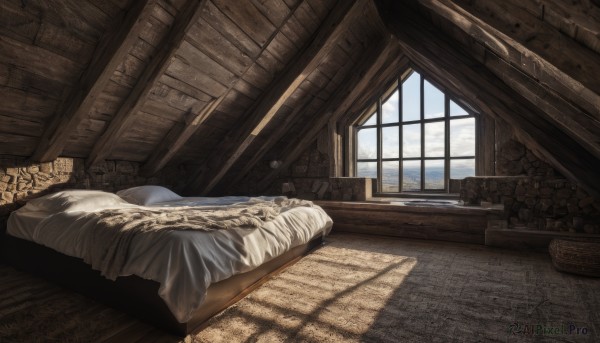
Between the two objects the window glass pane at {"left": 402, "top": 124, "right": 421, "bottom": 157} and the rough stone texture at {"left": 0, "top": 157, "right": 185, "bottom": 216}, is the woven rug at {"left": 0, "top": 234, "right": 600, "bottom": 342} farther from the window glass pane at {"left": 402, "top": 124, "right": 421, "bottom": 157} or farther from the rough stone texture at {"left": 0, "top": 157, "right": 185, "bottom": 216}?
the window glass pane at {"left": 402, "top": 124, "right": 421, "bottom": 157}

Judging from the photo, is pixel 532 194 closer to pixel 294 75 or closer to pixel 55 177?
pixel 294 75

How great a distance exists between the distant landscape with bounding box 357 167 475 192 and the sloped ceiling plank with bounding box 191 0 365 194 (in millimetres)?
2205

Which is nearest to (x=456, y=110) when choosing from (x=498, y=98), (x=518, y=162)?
(x=518, y=162)

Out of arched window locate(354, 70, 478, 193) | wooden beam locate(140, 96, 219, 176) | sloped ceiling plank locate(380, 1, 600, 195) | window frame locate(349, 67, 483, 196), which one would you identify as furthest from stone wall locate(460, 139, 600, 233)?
wooden beam locate(140, 96, 219, 176)

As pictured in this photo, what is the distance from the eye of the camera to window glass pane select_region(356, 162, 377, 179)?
16.5 ft

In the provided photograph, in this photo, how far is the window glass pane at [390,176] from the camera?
16.0 ft

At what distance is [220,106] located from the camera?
3.67 meters

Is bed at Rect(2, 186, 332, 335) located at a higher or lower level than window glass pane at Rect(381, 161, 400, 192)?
lower

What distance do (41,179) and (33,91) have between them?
3.87 ft

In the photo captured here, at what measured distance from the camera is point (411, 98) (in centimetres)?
469

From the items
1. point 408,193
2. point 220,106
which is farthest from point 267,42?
point 408,193

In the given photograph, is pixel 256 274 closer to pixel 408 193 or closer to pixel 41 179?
pixel 41 179

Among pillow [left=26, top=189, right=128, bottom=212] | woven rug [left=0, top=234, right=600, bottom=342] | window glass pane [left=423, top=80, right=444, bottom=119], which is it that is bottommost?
woven rug [left=0, top=234, right=600, bottom=342]

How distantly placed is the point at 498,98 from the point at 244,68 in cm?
282
